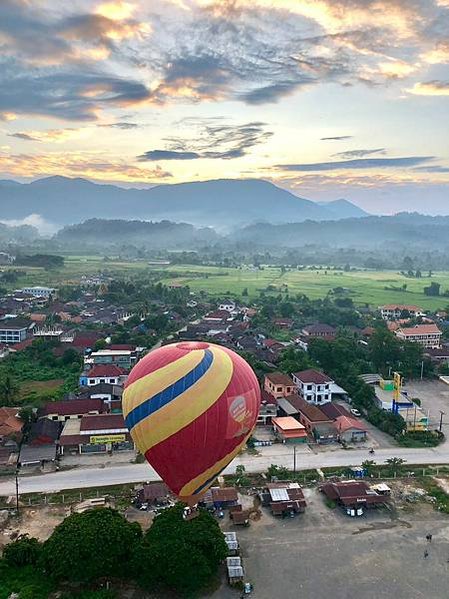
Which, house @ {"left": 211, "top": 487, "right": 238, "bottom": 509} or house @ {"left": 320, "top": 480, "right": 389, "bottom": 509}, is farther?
house @ {"left": 320, "top": 480, "right": 389, "bottom": 509}

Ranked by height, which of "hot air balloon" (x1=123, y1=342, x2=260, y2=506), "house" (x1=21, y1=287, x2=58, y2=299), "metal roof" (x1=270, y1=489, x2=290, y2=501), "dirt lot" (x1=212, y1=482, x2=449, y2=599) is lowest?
"dirt lot" (x1=212, y1=482, x2=449, y2=599)

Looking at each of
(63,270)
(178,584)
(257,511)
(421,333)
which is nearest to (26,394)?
(257,511)

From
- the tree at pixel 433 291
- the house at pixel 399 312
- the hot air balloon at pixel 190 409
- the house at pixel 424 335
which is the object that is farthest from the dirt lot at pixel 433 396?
the tree at pixel 433 291

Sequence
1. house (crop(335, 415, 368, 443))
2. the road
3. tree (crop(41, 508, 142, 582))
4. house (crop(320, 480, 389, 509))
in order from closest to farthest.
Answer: tree (crop(41, 508, 142, 582)) < house (crop(320, 480, 389, 509)) < the road < house (crop(335, 415, 368, 443))

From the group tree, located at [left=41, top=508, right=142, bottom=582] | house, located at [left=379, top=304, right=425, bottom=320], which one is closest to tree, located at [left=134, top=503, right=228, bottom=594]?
tree, located at [left=41, top=508, right=142, bottom=582]

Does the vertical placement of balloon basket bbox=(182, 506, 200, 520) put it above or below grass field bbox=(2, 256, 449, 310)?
below

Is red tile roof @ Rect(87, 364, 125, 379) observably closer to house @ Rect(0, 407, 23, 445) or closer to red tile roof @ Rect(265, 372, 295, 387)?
house @ Rect(0, 407, 23, 445)

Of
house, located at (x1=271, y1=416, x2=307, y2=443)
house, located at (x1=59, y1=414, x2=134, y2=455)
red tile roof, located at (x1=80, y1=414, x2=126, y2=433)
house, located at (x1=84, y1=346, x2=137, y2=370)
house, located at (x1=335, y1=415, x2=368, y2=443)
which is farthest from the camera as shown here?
house, located at (x1=84, y1=346, x2=137, y2=370)

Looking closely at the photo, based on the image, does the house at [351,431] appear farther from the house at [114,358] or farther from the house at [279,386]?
the house at [114,358]
